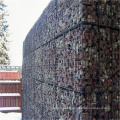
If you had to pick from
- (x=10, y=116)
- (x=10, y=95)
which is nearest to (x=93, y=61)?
(x=10, y=116)

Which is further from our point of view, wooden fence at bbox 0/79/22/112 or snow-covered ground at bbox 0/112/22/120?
wooden fence at bbox 0/79/22/112

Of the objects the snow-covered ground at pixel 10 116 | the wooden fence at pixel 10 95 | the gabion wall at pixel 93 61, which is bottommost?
the snow-covered ground at pixel 10 116

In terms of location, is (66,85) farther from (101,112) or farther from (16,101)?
(16,101)

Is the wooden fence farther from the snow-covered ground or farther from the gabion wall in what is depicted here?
the gabion wall

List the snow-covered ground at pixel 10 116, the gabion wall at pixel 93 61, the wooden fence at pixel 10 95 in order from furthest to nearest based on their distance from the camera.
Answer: the wooden fence at pixel 10 95 < the snow-covered ground at pixel 10 116 < the gabion wall at pixel 93 61

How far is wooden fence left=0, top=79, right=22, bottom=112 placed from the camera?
8789 millimetres

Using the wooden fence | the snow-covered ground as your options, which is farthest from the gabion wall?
the wooden fence

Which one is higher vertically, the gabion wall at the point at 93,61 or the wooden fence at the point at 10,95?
the gabion wall at the point at 93,61

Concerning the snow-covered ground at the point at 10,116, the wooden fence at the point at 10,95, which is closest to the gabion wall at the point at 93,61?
the snow-covered ground at the point at 10,116

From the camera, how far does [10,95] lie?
29.0 ft

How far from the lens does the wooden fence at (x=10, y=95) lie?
8.79 meters

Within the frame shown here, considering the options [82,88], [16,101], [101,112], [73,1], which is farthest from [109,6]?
[16,101]

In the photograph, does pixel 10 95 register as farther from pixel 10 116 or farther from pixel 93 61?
pixel 93 61

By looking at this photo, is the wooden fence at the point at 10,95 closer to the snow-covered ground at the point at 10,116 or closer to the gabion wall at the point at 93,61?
the snow-covered ground at the point at 10,116
